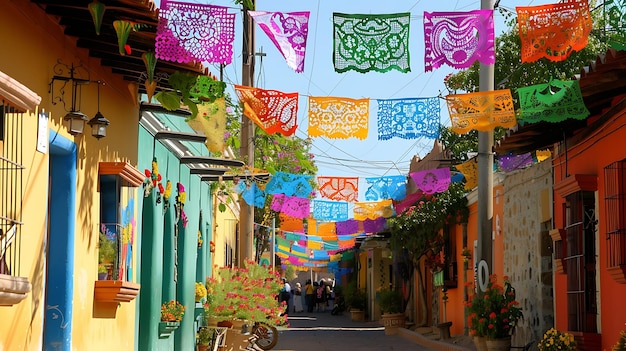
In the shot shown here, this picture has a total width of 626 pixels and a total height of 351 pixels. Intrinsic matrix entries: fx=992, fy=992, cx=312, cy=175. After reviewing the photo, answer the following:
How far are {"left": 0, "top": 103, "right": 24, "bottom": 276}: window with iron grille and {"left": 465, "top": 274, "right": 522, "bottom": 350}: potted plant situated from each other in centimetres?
992

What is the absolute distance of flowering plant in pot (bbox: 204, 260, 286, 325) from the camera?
1797 centimetres

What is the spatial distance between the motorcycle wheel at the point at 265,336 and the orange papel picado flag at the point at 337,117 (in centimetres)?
731

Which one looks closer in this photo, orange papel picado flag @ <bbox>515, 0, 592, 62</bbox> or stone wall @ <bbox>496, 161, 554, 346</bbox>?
orange papel picado flag @ <bbox>515, 0, 592, 62</bbox>

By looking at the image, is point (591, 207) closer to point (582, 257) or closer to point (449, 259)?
point (582, 257)

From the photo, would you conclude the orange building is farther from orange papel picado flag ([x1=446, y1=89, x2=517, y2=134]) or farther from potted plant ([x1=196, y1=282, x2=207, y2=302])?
potted plant ([x1=196, y1=282, x2=207, y2=302])

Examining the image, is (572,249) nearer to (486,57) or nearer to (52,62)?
(486,57)

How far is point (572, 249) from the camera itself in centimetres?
1384

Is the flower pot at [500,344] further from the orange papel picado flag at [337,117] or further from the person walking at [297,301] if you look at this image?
the person walking at [297,301]

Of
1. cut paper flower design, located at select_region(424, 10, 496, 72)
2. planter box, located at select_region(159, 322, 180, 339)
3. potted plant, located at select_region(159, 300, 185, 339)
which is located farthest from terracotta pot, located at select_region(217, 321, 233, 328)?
cut paper flower design, located at select_region(424, 10, 496, 72)

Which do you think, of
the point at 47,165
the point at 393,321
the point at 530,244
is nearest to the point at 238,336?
the point at 530,244

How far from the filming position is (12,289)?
6.68 metres

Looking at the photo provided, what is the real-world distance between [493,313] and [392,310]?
622 inches

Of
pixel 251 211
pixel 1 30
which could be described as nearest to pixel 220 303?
pixel 251 211

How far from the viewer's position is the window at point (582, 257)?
1330 centimetres
